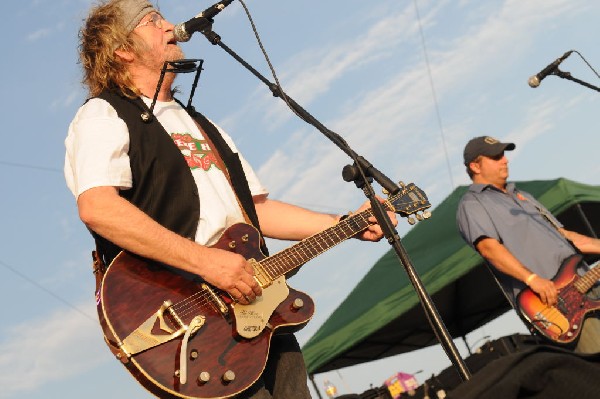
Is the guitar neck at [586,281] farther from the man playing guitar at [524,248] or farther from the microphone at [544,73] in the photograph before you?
the microphone at [544,73]

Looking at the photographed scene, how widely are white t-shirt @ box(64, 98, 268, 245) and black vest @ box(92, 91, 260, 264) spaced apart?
4 centimetres

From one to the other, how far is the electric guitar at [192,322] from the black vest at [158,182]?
0.50ft

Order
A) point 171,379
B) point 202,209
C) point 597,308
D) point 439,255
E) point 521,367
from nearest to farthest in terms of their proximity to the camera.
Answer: point 521,367
point 171,379
point 202,209
point 597,308
point 439,255

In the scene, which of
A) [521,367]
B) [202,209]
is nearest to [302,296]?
[202,209]

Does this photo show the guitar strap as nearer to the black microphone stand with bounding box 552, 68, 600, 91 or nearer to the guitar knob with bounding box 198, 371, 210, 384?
the guitar knob with bounding box 198, 371, 210, 384

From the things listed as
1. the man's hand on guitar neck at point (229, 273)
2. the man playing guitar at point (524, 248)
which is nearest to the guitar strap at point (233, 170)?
the man's hand on guitar neck at point (229, 273)

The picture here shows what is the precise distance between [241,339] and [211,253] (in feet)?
1.13

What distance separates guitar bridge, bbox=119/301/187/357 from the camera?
2869 mm

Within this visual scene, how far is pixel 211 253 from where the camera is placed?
3.05 m

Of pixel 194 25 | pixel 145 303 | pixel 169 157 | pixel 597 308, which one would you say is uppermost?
pixel 194 25

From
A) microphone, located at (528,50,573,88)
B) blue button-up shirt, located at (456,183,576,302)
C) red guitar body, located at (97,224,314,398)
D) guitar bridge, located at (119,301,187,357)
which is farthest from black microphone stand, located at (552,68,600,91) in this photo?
guitar bridge, located at (119,301,187,357)

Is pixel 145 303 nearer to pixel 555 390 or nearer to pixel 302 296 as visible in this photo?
pixel 302 296

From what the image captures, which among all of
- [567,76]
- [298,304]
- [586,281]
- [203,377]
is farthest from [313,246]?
[567,76]

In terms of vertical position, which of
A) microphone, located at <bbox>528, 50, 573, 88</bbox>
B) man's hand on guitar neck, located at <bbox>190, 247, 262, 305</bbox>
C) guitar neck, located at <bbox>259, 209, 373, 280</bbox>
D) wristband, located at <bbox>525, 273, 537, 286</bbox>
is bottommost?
wristband, located at <bbox>525, 273, 537, 286</bbox>
